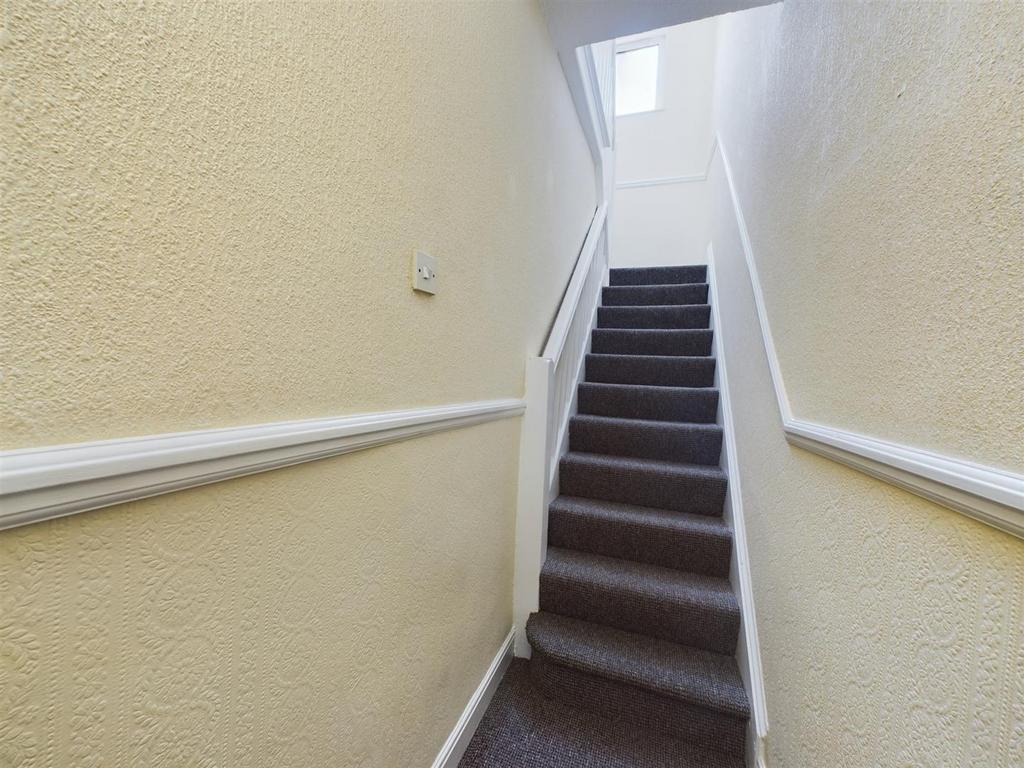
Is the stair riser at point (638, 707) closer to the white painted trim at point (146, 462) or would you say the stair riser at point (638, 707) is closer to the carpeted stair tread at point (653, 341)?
the white painted trim at point (146, 462)

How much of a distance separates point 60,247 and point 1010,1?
41.5 inches

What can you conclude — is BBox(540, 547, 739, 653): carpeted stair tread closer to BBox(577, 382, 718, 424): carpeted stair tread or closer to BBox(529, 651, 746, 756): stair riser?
BBox(529, 651, 746, 756): stair riser

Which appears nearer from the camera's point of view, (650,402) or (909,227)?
(909,227)

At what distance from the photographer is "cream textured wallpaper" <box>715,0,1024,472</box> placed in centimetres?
49

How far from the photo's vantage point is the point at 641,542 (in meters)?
1.69

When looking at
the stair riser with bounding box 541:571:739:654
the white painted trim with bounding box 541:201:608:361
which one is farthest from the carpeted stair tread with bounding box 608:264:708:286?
the stair riser with bounding box 541:571:739:654

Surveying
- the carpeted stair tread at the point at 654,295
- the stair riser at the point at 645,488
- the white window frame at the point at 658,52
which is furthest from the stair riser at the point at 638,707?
the white window frame at the point at 658,52

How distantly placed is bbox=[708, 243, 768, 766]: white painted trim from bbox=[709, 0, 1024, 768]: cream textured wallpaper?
0.06 metres

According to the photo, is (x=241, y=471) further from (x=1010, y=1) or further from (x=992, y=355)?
(x=1010, y=1)

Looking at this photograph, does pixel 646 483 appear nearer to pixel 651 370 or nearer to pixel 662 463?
pixel 662 463

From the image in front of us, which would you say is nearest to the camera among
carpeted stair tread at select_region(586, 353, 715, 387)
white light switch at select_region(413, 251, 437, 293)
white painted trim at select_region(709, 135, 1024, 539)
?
white painted trim at select_region(709, 135, 1024, 539)

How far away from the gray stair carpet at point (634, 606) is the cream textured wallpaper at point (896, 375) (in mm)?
233

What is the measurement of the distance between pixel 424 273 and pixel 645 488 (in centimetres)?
144

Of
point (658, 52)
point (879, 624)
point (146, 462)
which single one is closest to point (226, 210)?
point (146, 462)
